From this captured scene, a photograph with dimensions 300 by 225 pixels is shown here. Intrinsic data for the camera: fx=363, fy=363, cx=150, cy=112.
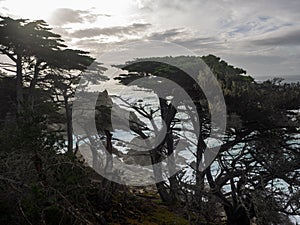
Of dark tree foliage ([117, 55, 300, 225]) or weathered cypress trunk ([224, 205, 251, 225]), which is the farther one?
weathered cypress trunk ([224, 205, 251, 225])

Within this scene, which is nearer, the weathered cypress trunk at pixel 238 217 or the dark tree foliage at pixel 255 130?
the dark tree foliage at pixel 255 130

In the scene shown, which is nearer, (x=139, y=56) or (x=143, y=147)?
(x=139, y=56)

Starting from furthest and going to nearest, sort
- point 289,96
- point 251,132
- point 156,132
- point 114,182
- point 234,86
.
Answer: point 156,132, point 114,182, point 251,132, point 289,96, point 234,86

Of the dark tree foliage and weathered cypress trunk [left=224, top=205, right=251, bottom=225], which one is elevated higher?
the dark tree foliage

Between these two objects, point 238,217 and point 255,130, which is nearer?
point 238,217

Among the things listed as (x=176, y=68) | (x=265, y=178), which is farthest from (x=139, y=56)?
(x=265, y=178)

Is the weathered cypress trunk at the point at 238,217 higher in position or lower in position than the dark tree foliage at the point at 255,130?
lower

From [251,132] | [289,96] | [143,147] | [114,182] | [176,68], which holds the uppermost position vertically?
[176,68]

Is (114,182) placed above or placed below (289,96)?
below

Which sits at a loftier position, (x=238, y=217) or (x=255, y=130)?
(x=255, y=130)

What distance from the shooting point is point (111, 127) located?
11.6 meters

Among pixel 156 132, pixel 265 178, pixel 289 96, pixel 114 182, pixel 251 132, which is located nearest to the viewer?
pixel 289 96

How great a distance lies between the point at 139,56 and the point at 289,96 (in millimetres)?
3966

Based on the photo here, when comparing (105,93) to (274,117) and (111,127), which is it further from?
(274,117)
